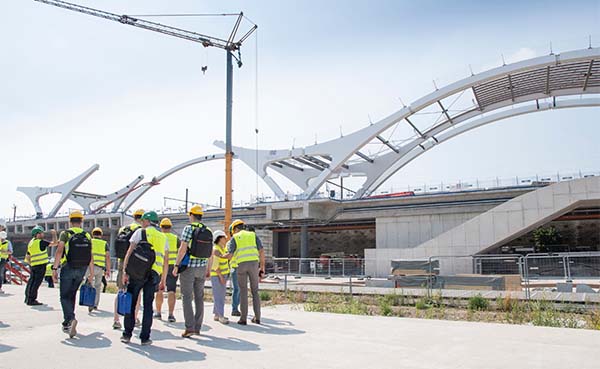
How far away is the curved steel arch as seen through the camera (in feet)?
109

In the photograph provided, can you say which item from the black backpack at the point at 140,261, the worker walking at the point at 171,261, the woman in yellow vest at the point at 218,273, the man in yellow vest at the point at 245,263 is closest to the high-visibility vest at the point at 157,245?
the black backpack at the point at 140,261

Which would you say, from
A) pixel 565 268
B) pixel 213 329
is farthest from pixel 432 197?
pixel 213 329

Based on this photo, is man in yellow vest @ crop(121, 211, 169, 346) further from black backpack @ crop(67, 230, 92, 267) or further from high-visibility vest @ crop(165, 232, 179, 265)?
high-visibility vest @ crop(165, 232, 179, 265)

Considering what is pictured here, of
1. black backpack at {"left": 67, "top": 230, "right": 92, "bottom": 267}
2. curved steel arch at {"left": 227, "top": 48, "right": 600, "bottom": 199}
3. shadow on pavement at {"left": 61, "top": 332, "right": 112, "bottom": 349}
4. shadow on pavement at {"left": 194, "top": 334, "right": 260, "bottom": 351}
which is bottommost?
shadow on pavement at {"left": 194, "top": 334, "right": 260, "bottom": 351}

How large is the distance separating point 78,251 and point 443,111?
36891 millimetres

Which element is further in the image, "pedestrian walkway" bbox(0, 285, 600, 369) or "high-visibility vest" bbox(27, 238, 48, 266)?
"high-visibility vest" bbox(27, 238, 48, 266)

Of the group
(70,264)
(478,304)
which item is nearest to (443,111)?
(478,304)

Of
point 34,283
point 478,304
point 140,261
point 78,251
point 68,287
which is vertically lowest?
point 478,304

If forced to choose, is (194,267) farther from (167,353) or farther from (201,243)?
(167,353)

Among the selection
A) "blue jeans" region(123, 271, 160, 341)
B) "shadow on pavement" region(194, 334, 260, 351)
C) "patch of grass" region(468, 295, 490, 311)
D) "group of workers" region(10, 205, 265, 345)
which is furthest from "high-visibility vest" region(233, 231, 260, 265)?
"patch of grass" region(468, 295, 490, 311)

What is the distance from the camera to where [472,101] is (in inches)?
1551

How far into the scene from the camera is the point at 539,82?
36094 mm

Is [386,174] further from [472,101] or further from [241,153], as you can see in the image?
[241,153]

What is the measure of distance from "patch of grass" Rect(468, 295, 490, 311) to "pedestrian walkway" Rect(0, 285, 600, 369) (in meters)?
3.35
